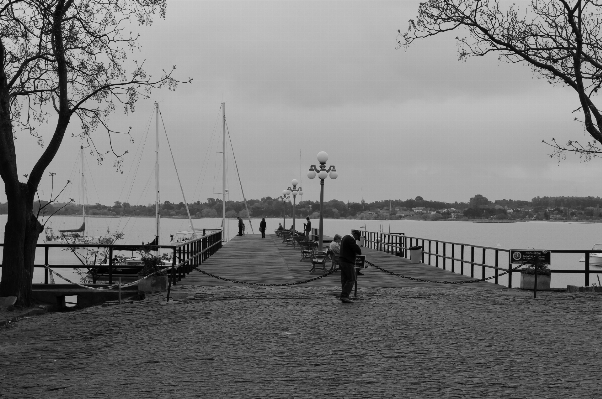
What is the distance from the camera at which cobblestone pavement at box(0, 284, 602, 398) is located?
902 centimetres

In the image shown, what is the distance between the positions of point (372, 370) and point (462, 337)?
3450mm

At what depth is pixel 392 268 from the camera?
102 ft

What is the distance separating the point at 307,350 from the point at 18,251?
862 cm

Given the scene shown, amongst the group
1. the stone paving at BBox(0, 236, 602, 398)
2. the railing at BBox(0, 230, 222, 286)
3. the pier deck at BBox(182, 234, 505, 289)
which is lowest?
the pier deck at BBox(182, 234, 505, 289)

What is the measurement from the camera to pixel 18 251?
57.5ft

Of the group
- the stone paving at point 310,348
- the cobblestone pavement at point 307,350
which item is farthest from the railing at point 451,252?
the cobblestone pavement at point 307,350

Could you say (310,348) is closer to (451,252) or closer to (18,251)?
(18,251)

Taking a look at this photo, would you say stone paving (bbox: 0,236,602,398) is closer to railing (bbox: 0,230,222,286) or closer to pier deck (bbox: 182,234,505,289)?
railing (bbox: 0,230,222,286)

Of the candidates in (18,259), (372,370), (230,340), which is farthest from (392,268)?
(372,370)

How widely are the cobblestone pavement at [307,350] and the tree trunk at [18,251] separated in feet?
5.59

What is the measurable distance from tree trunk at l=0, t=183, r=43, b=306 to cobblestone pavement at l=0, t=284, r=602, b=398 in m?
1.70

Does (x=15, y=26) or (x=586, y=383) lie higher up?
(x=15, y=26)

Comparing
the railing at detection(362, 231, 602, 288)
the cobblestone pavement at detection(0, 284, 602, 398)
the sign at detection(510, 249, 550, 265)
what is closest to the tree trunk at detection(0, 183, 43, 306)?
the cobblestone pavement at detection(0, 284, 602, 398)

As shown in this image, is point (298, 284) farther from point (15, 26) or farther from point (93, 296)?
point (15, 26)
